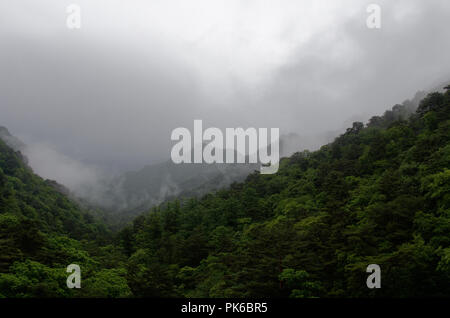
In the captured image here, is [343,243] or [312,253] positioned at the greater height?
[343,243]

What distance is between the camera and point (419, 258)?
15336 mm

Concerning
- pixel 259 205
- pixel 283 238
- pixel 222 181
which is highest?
pixel 222 181

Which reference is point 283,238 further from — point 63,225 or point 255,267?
point 63,225

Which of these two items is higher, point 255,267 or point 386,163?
point 386,163

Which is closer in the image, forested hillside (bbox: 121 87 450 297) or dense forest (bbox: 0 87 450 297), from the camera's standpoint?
dense forest (bbox: 0 87 450 297)

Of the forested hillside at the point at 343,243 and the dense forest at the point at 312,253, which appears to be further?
the forested hillside at the point at 343,243

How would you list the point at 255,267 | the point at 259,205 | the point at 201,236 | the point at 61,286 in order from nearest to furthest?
the point at 61,286 → the point at 255,267 → the point at 201,236 → the point at 259,205

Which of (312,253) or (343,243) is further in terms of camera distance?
(343,243)
